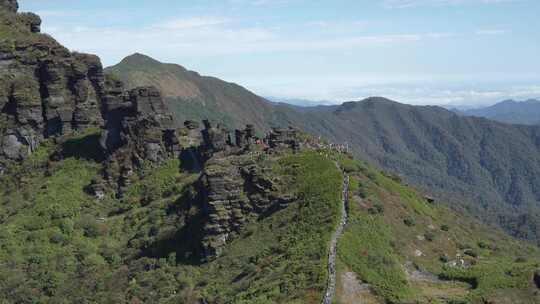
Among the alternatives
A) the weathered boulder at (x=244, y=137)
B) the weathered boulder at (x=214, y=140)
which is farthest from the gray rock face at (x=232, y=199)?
the weathered boulder at (x=244, y=137)

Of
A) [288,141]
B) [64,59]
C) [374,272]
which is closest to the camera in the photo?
[374,272]

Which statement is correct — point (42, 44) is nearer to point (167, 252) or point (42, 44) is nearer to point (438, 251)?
point (167, 252)

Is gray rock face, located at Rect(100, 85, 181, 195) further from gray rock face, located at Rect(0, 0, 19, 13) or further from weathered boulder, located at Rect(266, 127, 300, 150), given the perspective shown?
gray rock face, located at Rect(0, 0, 19, 13)

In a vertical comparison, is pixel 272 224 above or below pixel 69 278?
above

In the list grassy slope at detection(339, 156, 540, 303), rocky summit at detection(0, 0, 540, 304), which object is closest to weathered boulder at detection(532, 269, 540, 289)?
rocky summit at detection(0, 0, 540, 304)

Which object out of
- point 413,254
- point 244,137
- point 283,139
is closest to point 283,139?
point 283,139

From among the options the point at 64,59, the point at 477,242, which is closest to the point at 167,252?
the point at 477,242
